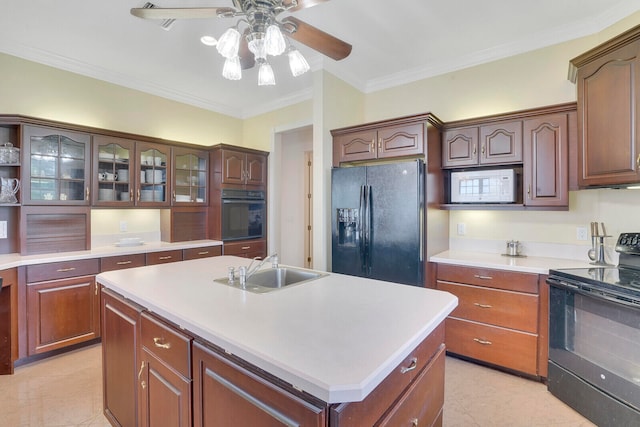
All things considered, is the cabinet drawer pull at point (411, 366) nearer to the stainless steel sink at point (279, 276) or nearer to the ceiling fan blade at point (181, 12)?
the stainless steel sink at point (279, 276)

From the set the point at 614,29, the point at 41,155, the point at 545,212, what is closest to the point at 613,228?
the point at 545,212

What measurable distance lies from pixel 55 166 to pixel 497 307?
4.00 meters

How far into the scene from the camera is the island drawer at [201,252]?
3.57 meters

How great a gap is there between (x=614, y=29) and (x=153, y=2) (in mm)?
3412

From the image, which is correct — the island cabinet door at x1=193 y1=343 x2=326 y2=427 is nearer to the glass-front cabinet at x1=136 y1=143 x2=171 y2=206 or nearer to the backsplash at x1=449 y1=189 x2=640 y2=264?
the backsplash at x1=449 y1=189 x2=640 y2=264

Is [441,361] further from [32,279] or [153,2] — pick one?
[32,279]

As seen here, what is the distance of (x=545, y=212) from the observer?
8.91ft

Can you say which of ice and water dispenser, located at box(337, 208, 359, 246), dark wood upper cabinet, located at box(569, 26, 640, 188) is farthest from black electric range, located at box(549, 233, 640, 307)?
ice and water dispenser, located at box(337, 208, 359, 246)

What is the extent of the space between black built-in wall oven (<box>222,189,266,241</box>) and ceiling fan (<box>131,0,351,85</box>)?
7.88 feet

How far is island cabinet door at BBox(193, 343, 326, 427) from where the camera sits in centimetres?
81

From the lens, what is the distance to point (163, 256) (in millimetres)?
3354

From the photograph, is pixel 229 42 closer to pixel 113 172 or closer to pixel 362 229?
pixel 362 229

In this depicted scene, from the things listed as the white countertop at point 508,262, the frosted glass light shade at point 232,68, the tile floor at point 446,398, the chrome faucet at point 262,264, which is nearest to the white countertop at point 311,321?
the chrome faucet at point 262,264

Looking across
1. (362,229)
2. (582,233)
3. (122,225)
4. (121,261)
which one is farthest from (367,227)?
(122,225)
